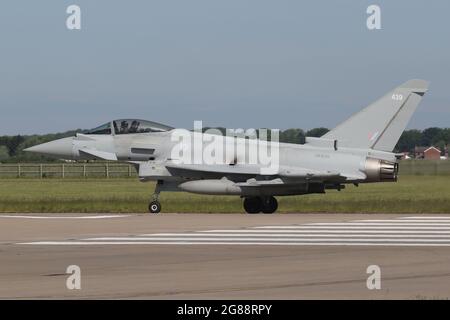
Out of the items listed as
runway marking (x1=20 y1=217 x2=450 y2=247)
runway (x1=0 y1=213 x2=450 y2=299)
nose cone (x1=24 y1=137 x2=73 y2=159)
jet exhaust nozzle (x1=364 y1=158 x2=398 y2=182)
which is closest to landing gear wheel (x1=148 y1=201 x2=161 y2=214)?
runway (x1=0 y1=213 x2=450 y2=299)

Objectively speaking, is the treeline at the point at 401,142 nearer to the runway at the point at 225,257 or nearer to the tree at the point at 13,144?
the tree at the point at 13,144

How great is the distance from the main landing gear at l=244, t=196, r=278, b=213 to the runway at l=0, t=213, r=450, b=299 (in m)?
3.63

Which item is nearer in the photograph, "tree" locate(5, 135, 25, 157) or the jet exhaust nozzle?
the jet exhaust nozzle

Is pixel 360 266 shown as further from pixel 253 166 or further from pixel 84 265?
pixel 253 166

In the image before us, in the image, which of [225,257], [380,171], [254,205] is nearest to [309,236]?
[225,257]

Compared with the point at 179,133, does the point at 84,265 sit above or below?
below

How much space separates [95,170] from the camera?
240ft

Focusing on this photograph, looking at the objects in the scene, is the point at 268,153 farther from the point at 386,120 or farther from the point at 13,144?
the point at 13,144

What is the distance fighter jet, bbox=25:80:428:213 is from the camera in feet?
87.6

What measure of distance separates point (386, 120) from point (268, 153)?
135 inches

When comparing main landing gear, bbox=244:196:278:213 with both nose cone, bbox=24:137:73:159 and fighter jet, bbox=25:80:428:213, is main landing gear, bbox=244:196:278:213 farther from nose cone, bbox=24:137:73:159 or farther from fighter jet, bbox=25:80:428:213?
nose cone, bbox=24:137:73:159

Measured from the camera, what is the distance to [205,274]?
12820 mm

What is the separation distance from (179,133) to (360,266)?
14830 millimetres

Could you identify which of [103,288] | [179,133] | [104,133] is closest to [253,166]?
[179,133]
